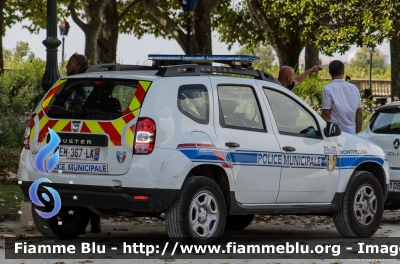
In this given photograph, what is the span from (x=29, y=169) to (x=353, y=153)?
3622mm

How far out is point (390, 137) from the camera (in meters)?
11.7

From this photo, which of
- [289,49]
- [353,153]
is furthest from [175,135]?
[289,49]

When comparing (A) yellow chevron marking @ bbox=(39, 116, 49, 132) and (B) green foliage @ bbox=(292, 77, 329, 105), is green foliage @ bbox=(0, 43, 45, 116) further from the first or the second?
(A) yellow chevron marking @ bbox=(39, 116, 49, 132)

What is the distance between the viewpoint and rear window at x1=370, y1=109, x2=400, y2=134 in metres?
11.8

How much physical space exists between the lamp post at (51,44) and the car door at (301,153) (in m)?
3.84

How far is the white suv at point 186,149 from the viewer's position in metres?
8.28

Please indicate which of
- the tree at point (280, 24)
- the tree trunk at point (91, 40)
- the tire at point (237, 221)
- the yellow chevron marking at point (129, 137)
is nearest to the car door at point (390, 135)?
the tire at point (237, 221)

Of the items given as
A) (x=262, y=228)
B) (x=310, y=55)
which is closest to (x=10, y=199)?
(x=262, y=228)

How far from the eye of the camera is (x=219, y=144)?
28.8 feet

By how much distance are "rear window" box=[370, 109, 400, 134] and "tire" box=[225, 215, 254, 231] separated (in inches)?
87.4

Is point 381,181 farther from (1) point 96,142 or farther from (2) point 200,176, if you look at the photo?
(1) point 96,142

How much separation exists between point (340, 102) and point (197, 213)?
11.5ft

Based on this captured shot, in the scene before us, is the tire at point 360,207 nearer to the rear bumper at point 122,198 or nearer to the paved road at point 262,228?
the paved road at point 262,228

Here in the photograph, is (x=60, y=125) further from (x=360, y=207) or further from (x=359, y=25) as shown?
(x=359, y=25)
